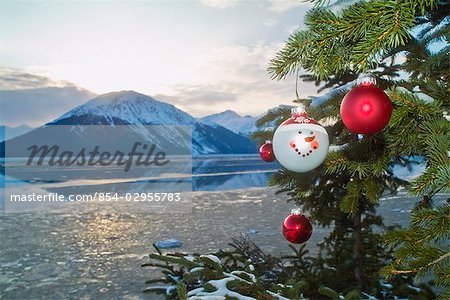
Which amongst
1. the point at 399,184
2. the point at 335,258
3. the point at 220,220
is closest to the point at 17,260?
the point at 220,220

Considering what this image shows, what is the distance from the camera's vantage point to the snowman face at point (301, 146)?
203 centimetres

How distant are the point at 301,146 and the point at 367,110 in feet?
1.38

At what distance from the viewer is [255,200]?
15523 millimetres

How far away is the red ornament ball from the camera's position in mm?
1699

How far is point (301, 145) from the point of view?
2027 millimetres

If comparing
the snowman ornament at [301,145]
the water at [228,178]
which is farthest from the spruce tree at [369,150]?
the water at [228,178]

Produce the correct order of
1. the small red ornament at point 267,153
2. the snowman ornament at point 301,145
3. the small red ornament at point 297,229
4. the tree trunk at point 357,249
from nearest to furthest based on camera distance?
the snowman ornament at point 301,145 → the small red ornament at point 297,229 → the small red ornament at point 267,153 → the tree trunk at point 357,249

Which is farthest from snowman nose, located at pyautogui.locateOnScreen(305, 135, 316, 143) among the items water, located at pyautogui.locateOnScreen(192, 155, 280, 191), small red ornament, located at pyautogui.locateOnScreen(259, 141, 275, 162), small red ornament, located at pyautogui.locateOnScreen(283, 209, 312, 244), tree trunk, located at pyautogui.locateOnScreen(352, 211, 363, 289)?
water, located at pyautogui.locateOnScreen(192, 155, 280, 191)

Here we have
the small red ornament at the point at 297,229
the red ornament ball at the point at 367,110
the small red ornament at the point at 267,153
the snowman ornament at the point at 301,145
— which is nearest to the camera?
the red ornament ball at the point at 367,110

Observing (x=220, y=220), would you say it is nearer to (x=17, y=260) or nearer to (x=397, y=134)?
(x=17, y=260)

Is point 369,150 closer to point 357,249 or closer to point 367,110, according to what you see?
point 367,110

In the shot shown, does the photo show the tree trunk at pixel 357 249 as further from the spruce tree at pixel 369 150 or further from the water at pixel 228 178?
the water at pixel 228 178

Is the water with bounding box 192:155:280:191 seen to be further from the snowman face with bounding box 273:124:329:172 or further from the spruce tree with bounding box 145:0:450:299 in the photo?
the snowman face with bounding box 273:124:329:172

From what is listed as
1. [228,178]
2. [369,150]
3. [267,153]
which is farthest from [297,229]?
[228,178]
